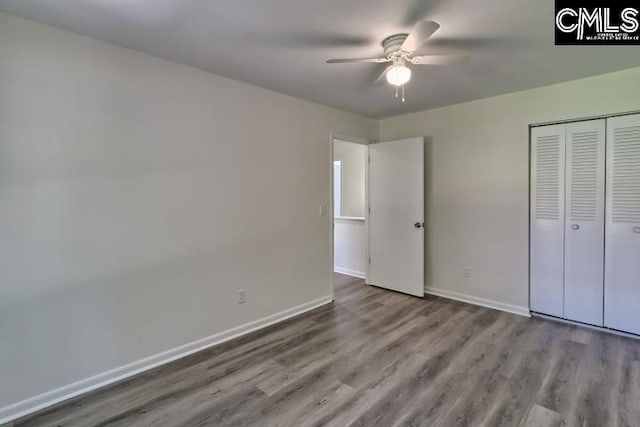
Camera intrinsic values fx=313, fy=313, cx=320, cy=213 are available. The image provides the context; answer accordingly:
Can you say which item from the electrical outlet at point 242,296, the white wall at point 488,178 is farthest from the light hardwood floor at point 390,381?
the white wall at point 488,178

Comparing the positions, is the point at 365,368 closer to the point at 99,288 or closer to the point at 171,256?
the point at 171,256

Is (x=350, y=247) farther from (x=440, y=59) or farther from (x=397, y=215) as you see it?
(x=440, y=59)

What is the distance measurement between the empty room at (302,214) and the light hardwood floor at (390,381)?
2cm

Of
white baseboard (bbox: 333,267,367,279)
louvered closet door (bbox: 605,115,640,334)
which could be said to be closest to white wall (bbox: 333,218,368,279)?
white baseboard (bbox: 333,267,367,279)

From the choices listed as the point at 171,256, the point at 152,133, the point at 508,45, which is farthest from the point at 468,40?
the point at 171,256

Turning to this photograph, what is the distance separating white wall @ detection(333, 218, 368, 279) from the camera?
16.0 ft

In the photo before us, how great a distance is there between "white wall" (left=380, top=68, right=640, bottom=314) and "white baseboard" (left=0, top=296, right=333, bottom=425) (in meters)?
2.23

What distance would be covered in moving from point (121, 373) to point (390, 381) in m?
1.89

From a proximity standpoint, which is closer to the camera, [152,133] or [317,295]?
[152,133]

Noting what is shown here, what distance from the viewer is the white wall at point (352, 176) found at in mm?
5227

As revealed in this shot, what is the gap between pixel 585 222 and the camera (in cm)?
295

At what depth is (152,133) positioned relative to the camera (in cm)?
233

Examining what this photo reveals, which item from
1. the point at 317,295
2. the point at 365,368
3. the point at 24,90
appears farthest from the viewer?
the point at 317,295

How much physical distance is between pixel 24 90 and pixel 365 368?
9.35ft
